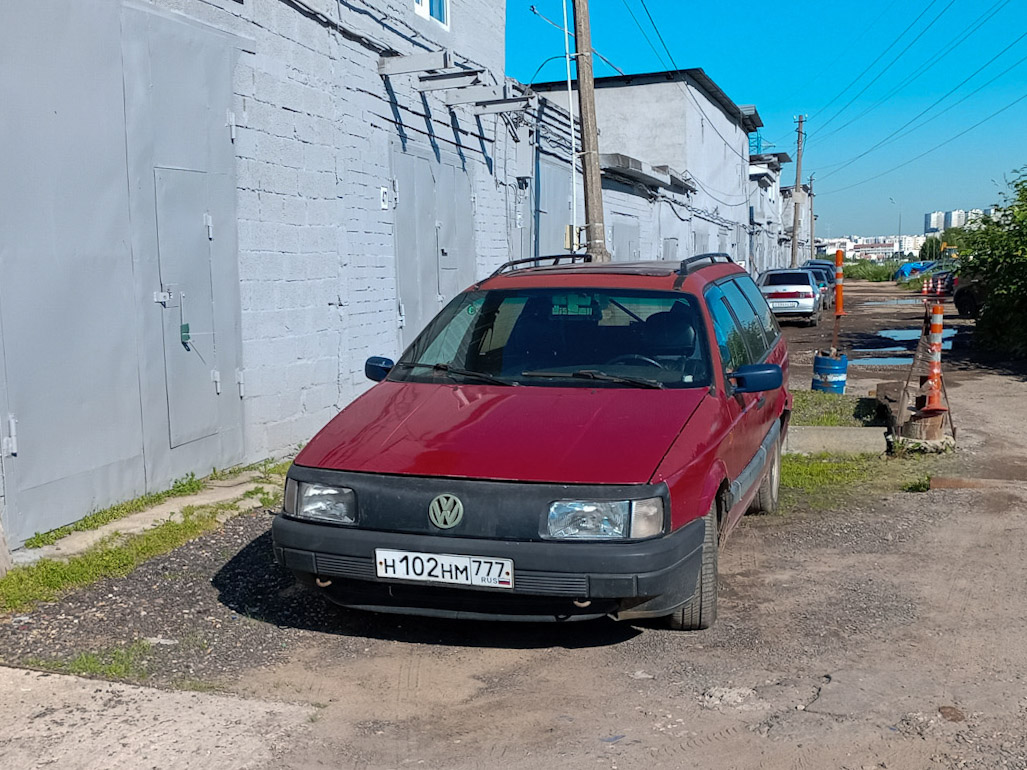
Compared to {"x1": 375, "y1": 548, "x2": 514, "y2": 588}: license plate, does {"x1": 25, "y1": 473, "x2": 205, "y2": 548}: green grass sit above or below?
below

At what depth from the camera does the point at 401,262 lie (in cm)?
1038

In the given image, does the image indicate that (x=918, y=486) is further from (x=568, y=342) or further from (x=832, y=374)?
(x=832, y=374)

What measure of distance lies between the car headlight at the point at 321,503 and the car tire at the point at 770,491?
10.4ft

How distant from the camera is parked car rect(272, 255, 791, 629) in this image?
3865 mm

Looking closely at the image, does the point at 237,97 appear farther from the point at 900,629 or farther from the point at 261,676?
the point at 900,629

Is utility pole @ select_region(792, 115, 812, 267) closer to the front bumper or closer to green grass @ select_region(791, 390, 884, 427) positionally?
green grass @ select_region(791, 390, 884, 427)

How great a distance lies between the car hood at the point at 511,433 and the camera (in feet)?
13.1

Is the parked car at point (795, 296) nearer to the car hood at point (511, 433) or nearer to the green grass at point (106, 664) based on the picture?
the car hood at point (511, 433)

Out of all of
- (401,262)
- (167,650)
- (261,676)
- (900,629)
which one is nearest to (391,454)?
(261,676)

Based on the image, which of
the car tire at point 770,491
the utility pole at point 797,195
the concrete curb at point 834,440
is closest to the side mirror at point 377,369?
the car tire at point 770,491

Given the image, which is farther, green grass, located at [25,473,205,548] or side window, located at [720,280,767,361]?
side window, located at [720,280,767,361]

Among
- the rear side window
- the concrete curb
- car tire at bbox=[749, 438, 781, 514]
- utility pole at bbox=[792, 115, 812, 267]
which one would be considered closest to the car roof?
car tire at bbox=[749, 438, 781, 514]

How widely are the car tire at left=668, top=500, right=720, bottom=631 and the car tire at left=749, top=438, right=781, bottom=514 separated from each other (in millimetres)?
2087

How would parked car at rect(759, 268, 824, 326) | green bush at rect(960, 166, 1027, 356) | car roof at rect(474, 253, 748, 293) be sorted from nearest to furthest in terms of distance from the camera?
car roof at rect(474, 253, 748, 293) < green bush at rect(960, 166, 1027, 356) < parked car at rect(759, 268, 824, 326)
